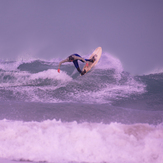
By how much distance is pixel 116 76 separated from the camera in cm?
637

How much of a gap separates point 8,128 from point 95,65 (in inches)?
215

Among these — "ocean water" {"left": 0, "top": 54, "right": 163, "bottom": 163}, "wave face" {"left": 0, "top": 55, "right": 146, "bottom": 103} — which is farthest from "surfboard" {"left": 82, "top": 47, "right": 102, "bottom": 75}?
"ocean water" {"left": 0, "top": 54, "right": 163, "bottom": 163}

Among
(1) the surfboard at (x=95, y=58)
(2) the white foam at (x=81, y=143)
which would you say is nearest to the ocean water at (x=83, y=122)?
(2) the white foam at (x=81, y=143)

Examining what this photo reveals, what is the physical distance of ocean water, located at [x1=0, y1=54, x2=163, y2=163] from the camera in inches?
74.9

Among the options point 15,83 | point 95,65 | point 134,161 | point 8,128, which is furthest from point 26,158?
point 95,65

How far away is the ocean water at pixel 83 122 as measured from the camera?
74.9 inches

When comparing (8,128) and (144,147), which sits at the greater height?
(8,128)

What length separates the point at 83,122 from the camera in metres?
2.71

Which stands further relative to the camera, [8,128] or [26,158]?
Result: [8,128]

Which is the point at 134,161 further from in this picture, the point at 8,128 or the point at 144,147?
the point at 8,128

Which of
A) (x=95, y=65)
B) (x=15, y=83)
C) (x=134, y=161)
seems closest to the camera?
(x=134, y=161)

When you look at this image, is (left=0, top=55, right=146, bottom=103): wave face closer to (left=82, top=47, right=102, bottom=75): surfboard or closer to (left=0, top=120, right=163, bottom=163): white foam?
(left=82, top=47, right=102, bottom=75): surfboard

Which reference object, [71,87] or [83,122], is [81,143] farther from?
[71,87]

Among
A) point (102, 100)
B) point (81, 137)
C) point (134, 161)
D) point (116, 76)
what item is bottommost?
point (134, 161)
